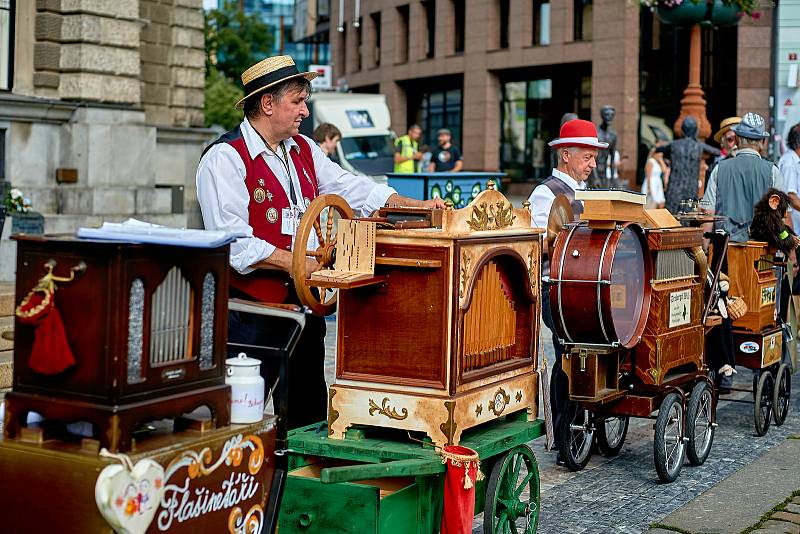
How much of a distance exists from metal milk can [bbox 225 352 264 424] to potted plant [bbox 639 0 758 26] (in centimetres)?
1397

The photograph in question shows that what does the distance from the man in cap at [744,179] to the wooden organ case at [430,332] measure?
522cm

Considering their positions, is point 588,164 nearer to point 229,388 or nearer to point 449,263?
point 449,263

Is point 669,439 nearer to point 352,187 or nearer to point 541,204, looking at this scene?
point 541,204

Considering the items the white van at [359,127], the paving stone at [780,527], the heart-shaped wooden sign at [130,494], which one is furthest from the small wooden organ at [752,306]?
the white van at [359,127]

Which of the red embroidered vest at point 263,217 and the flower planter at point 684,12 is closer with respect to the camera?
the red embroidered vest at point 263,217

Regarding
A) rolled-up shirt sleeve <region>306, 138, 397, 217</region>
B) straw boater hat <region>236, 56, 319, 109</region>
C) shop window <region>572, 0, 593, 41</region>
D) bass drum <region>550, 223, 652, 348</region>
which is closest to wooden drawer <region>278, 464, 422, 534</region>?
rolled-up shirt sleeve <region>306, 138, 397, 217</region>

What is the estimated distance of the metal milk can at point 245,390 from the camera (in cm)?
378

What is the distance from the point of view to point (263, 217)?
16.3 ft

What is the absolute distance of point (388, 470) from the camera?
13.9 ft

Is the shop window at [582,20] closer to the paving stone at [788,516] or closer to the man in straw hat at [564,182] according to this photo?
the man in straw hat at [564,182]

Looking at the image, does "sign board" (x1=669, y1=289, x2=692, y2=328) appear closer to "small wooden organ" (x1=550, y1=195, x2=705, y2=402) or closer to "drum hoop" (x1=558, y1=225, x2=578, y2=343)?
"small wooden organ" (x1=550, y1=195, x2=705, y2=402)

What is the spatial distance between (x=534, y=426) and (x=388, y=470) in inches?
40.5

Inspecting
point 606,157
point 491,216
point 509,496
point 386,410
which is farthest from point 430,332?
point 606,157

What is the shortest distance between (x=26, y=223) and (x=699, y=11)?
9.47m
